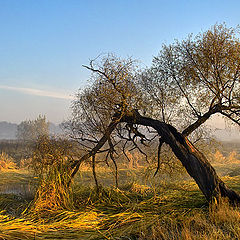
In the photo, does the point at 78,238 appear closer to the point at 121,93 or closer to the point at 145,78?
the point at 121,93

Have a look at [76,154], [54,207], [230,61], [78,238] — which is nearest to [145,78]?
[230,61]

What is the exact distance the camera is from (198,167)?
259 inches

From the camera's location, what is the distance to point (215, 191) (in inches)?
245

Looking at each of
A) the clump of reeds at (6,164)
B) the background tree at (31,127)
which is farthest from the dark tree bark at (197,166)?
the background tree at (31,127)

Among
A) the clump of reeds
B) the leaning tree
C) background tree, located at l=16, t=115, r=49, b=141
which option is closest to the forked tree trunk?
the leaning tree

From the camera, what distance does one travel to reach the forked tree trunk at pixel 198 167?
20.6 feet

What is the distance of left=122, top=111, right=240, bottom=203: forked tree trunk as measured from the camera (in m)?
Result: 6.28

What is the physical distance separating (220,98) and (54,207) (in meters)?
6.00

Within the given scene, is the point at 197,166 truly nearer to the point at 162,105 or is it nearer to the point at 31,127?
the point at 162,105

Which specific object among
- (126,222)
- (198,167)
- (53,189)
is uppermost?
(198,167)

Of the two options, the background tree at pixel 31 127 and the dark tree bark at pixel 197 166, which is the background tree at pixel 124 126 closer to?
the dark tree bark at pixel 197 166

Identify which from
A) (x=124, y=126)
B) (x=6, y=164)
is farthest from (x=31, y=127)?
(x=124, y=126)

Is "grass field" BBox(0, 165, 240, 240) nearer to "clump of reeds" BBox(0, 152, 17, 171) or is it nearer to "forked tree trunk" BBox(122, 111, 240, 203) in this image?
"forked tree trunk" BBox(122, 111, 240, 203)

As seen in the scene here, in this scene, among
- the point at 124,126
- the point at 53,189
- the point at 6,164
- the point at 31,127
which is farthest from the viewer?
the point at 31,127
